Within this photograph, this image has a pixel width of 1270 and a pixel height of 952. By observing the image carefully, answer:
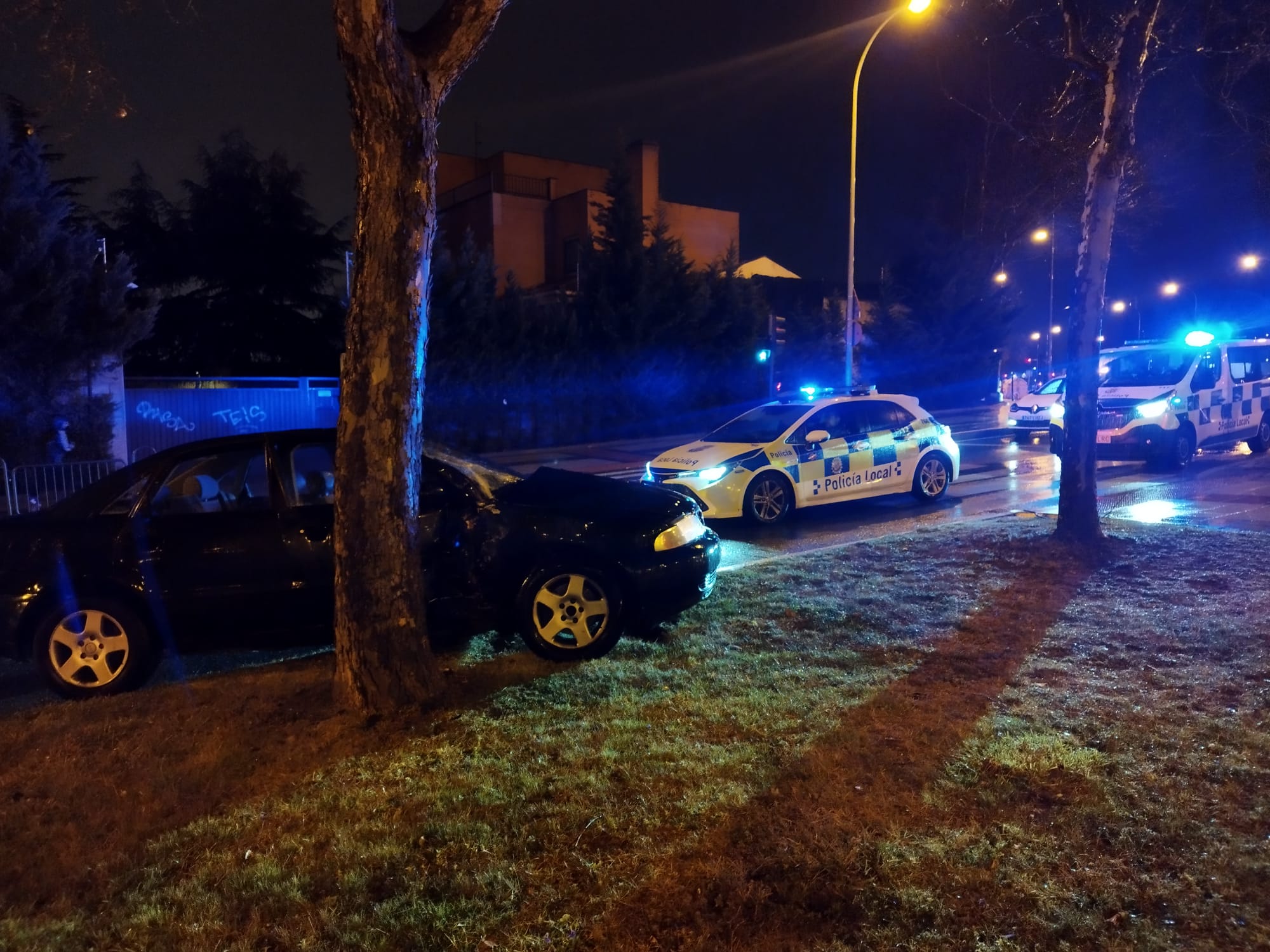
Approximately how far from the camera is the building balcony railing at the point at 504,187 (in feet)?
133

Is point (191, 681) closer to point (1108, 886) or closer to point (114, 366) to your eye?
point (1108, 886)

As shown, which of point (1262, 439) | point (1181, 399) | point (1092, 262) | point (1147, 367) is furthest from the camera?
point (1262, 439)

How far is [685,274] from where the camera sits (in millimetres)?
27766

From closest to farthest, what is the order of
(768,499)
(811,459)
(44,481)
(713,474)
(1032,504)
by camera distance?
(713,474), (768,499), (811,459), (1032,504), (44,481)

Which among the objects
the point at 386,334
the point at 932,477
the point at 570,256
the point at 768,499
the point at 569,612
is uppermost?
the point at 570,256

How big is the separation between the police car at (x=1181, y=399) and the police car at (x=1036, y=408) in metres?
4.26

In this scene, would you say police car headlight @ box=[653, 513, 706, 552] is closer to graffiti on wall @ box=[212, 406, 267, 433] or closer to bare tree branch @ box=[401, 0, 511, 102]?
bare tree branch @ box=[401, 0, 511, 102]

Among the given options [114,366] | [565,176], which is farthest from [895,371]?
[114,366]

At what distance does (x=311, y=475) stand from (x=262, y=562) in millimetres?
596

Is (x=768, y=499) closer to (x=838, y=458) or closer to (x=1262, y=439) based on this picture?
(x=838, y=458)

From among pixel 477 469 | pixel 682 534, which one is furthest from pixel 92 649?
pixel 682 534

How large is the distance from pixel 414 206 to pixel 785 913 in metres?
3.41

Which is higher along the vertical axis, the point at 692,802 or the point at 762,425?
the point at 762,425

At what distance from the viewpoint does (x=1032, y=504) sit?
11.8m
